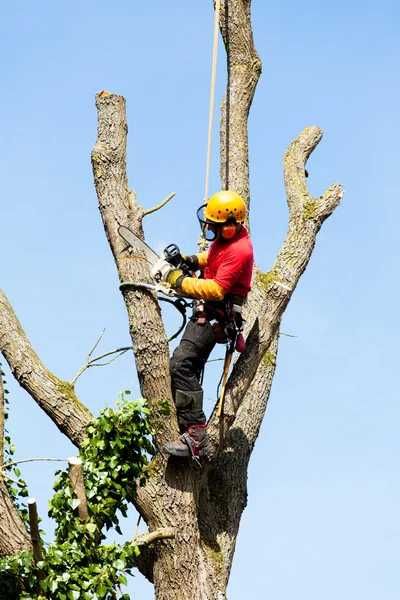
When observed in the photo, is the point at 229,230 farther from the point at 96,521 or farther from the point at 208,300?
the point at 96,521

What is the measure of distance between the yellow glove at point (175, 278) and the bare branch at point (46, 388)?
3.83ft

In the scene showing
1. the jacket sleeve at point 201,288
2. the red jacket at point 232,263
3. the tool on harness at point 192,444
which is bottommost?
the tool on harness at point 192,444

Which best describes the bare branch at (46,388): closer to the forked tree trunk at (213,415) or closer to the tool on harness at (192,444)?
the forked tree trunk at (213,415)

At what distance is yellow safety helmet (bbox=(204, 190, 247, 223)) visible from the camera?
835cm

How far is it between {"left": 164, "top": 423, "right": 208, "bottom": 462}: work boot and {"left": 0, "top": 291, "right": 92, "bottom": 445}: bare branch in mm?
709

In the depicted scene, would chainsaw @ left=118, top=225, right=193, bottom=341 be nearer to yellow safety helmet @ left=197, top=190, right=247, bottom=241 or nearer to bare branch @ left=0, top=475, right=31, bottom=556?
yellow safety helmet @ left=197, top=190, right=247, bottom=241

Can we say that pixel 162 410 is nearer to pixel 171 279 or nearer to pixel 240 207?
pixel 171 279

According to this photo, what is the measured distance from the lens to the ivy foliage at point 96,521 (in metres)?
8.07

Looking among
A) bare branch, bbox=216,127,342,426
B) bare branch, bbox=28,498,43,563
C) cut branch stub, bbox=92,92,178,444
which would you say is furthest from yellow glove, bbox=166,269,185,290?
bare branch, bbox=28,498,43,563

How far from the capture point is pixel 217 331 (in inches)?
338

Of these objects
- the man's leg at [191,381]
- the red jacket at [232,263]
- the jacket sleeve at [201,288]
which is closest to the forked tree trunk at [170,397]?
the man's leg at [191,381]

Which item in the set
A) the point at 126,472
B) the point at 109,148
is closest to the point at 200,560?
the point at 126,472

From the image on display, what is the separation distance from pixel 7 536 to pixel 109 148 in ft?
9.86

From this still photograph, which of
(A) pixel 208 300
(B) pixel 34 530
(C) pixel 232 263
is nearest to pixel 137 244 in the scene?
(A) pixel 208 300
